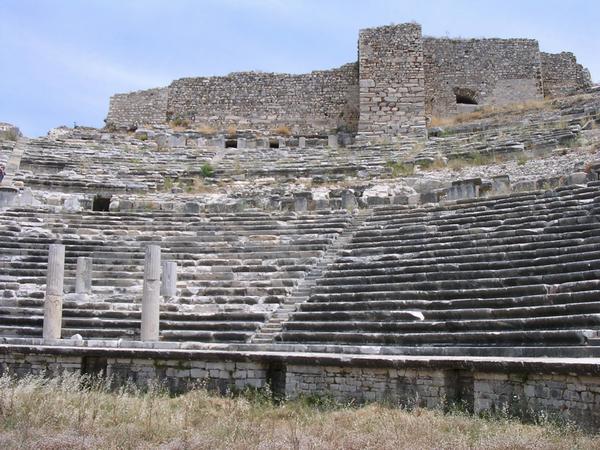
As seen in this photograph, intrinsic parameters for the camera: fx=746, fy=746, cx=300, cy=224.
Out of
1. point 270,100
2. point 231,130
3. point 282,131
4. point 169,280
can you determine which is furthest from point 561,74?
point 169,280

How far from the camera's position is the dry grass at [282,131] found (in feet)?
82.0

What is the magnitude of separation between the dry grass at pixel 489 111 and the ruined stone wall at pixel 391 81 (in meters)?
1.00

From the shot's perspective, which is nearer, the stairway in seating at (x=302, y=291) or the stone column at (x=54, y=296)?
the stairway in seating at (x=302, y=291)

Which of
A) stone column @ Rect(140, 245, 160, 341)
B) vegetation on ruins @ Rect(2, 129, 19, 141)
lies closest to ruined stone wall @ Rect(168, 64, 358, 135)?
vegetation on ruins @ Rect(2, 129, 19, 141)

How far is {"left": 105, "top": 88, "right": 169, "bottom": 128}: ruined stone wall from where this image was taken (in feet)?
88.2

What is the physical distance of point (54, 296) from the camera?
34.9 ft

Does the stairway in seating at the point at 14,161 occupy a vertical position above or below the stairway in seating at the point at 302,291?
above

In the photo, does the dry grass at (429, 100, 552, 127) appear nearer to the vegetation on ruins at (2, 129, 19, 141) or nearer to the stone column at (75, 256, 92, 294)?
the vegetation on ruins at (2, 129, 19, 141)

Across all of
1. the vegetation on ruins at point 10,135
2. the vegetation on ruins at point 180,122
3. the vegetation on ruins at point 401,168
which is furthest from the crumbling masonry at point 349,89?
the vegetation on ruins at point 401,168

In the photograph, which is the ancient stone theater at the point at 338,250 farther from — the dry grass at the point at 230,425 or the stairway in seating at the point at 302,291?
the dry grass at the point at 230,425

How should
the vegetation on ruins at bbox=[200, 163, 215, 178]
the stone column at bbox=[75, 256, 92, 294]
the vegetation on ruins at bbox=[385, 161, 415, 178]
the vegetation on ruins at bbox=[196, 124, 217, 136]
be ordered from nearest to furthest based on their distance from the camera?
the stone column at bbox=[75, 256, 92, 294] → the vegetation on ruins at bbox=[385, 161, 415, 178] → the vegetation on ruins at bbox=[200, 163, 215, 178] → the vegetation on ruins at bbox=[196, 124, 217, 136]

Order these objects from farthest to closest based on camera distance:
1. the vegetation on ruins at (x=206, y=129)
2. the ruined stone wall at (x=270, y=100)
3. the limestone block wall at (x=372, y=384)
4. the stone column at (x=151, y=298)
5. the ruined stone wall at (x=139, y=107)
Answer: the ruined stone wall at (x=139, y=107) < the ruined stone wall at (x=270, y=100) < the vegetation on ruins at (x=206, y=129) < the stone column at (x=151, y=298) < the limestone block wall at (x=372, y=384)

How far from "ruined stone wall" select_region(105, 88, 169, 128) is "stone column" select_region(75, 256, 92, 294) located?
1510 cm

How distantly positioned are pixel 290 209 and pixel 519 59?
13.9 metres
